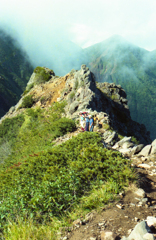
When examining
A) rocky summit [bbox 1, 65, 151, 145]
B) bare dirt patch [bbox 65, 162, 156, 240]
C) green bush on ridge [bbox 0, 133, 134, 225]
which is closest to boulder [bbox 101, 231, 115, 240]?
bare dirt patch [bbox 65, 162, 156, 240]

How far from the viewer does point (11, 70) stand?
160 metres

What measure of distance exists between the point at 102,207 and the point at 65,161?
3.47 metres

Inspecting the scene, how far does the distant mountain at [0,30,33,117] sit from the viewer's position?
5103 inches

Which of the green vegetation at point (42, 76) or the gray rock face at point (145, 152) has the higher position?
the green vegetation at point (42, 76)

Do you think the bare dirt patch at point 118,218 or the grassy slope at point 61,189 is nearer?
the bare dirt patch at point 118,218

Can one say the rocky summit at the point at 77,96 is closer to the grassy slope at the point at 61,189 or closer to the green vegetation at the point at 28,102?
the green vegetation at the point at 28,102

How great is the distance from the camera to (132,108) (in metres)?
172

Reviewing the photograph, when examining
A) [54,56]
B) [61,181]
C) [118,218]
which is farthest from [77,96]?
[54,56]

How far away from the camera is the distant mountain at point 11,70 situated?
129625 millimetres

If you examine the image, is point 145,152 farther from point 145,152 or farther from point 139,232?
point 139,232

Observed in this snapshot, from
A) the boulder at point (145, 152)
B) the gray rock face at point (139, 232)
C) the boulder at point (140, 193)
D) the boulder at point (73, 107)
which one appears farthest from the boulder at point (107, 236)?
the boulder at point (73, 107)

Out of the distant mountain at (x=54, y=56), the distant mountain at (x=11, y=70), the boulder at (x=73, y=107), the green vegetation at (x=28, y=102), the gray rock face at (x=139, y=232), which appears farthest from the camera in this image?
the distant mountain at (x=54, y=56)

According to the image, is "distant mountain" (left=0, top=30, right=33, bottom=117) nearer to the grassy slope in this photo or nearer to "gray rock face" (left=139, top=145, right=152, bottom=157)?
the grassy slope

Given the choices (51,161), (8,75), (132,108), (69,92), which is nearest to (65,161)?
(51,161)
